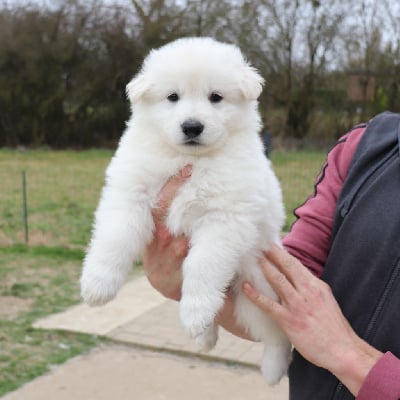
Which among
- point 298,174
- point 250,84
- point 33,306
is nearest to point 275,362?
point 250,84

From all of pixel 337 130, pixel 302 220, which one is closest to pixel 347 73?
pixel 337 130

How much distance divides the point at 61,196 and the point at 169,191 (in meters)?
10.5

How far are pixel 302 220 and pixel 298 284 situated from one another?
11.1 inches

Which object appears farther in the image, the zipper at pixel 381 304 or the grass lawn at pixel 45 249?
the grass lawn at pixel 45 249

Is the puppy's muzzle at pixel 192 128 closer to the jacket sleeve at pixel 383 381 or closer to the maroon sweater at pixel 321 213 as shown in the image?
the maroon sweater at pixel 321 213

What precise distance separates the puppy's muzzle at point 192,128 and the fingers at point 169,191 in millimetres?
105

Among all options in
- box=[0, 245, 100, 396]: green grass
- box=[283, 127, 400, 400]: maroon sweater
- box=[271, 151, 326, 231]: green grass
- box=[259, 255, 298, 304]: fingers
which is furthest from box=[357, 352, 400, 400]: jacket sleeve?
box=[271, 151, 326, 231]: green grass

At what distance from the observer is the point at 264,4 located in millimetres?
20391

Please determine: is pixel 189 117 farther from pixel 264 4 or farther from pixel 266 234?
pixel 264 4

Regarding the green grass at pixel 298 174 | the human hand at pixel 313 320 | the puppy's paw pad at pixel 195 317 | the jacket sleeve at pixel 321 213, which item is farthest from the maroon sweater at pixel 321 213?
the green grass at pixel 298 174

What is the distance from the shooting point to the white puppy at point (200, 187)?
1.84 metres

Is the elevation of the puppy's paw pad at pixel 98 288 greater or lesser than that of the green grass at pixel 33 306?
greater

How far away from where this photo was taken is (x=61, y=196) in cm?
1204

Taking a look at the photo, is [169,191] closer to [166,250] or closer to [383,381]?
[166,250]
